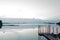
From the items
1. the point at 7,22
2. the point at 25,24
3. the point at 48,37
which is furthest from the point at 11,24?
the point at 48,37

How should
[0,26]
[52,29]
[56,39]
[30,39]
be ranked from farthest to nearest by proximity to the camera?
[0,26], [52,29], [30,39], [56,39]

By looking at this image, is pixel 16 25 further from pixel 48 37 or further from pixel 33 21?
pixel 48 37

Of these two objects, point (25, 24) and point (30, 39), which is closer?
point (30, 39)

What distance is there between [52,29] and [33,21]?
8.33m

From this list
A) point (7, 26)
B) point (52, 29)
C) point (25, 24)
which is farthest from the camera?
point (25, 24)

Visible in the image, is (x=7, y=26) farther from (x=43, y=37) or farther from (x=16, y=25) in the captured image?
(x=43, y=37)

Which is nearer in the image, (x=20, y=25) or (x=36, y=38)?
(x=36, y=38)

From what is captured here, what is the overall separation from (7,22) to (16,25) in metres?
1.51

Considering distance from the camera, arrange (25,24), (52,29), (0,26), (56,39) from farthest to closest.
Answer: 1. (25,24)
2. (0,26)
3. (52,29)
4. (56,39)

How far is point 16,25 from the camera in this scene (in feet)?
87.0

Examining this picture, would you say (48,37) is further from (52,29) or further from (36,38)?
(52,29)

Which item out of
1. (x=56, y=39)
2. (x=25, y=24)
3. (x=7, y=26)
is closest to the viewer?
(x=56, y=39)

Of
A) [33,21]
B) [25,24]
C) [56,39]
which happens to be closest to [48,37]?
[56,39]

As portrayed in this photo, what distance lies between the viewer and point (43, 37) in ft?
53.3
